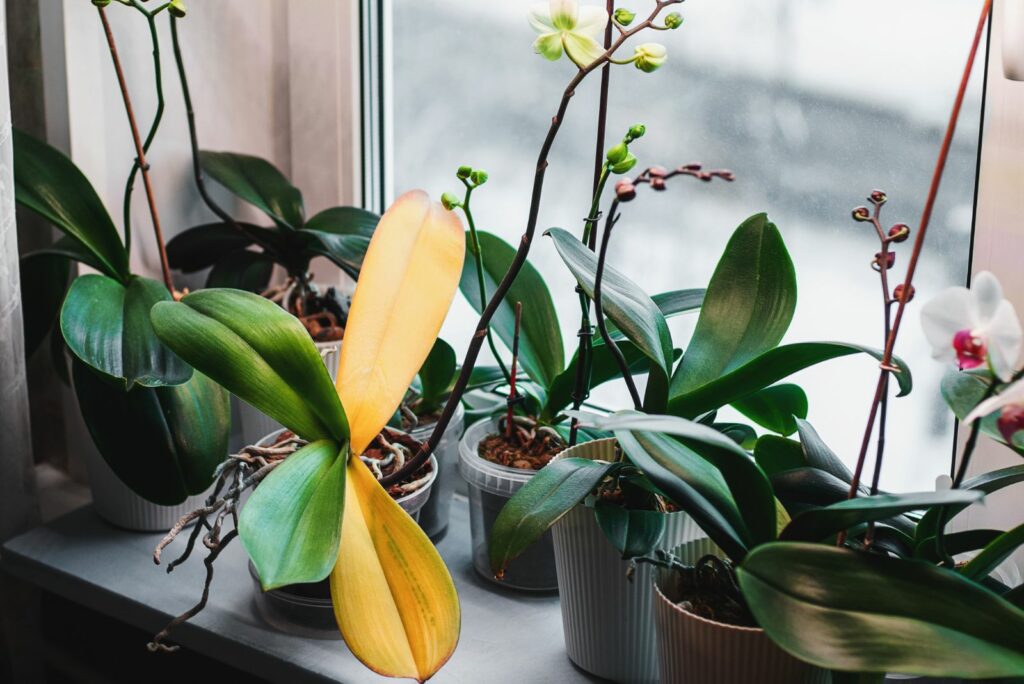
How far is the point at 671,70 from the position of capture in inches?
41.8

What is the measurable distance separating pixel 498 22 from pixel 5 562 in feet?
2.82

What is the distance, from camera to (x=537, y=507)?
0.74m

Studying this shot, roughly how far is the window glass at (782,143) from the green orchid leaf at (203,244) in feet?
1.03

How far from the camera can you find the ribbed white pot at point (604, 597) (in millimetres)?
813

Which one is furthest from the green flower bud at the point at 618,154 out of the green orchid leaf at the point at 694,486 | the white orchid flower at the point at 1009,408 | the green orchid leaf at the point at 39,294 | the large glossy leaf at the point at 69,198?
the green orchid leaf at the point at 39,294

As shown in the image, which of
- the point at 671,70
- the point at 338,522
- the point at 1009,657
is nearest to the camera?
the point at 1009,657

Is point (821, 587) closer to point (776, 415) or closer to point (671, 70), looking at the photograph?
point (776, 415)

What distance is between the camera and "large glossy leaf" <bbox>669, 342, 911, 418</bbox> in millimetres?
760

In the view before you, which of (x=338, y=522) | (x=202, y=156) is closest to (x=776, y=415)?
(x=338, y=522)

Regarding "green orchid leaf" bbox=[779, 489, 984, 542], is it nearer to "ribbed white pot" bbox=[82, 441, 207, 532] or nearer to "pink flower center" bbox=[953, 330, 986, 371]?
"pink flower center" bbox=[953, 330, 986, 371]

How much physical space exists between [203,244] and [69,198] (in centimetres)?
22

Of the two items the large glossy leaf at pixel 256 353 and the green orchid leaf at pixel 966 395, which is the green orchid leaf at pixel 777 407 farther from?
the large glossy leaf at pixel 256 353

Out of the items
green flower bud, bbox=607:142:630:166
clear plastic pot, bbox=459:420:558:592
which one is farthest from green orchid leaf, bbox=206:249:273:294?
green flower bud, bbox=607:142:630:166

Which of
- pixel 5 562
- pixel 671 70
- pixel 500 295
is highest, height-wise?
pixel 671 70
